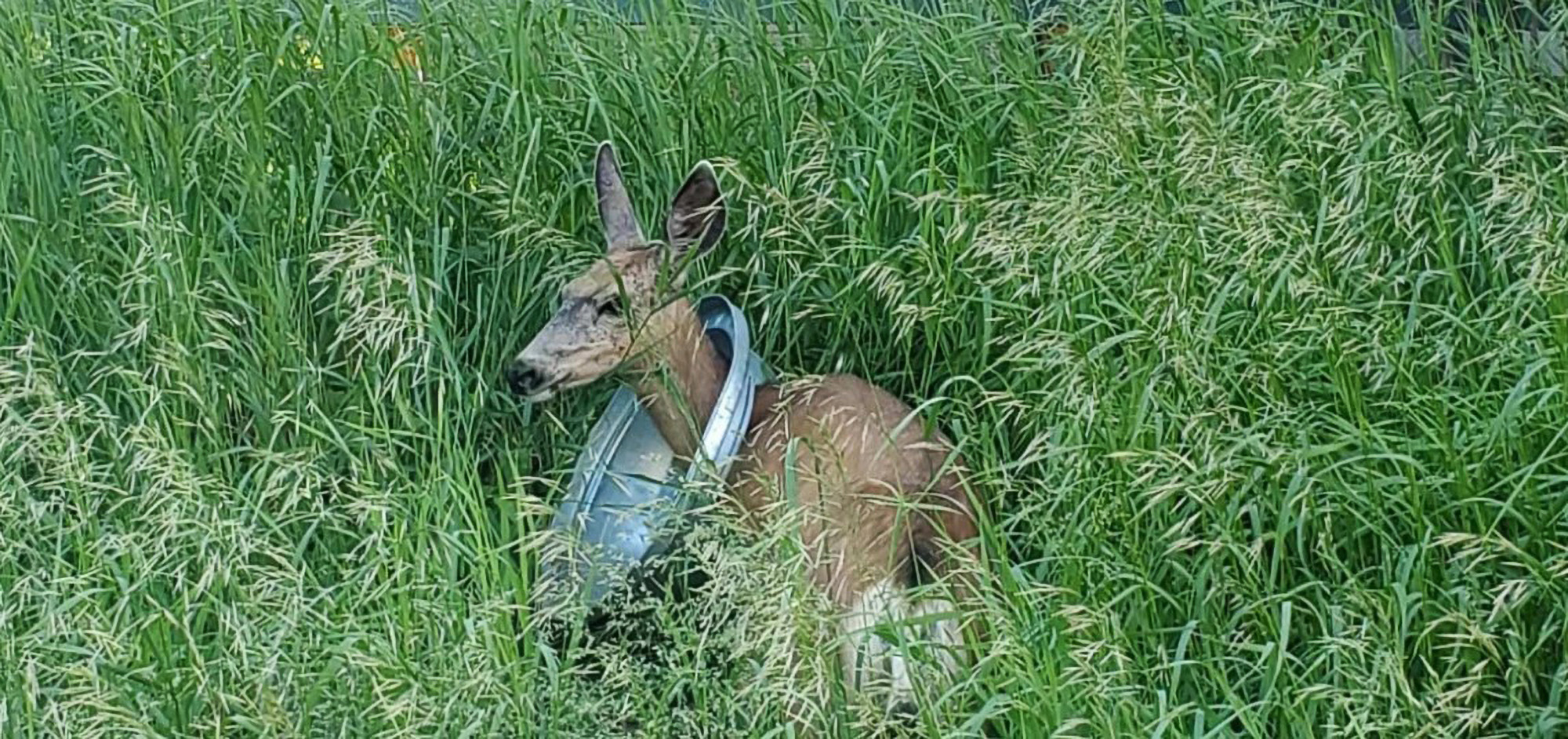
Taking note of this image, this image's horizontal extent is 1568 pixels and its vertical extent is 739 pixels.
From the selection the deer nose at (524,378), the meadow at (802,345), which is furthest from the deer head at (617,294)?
the meadow at (802,345)

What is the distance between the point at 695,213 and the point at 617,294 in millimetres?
246

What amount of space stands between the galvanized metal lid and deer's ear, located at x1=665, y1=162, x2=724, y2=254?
20cm

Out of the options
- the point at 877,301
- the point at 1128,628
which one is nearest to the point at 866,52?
the point at 877,301

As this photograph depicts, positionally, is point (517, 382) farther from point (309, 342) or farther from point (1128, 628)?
point (1128, 628)

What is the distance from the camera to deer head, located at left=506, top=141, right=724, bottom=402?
4227 mm

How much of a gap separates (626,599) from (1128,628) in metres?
0.84

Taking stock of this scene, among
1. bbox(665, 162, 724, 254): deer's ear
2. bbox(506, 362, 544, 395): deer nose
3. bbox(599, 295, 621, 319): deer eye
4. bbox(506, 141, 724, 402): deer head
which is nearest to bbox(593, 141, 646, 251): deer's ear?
bbox(506, 141, 724, 402): deer head

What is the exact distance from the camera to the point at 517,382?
424 centimetres

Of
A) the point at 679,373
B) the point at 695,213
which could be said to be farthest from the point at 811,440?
the point at 695,213

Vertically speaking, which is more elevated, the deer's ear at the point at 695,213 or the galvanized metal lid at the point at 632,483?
the deer's ear at the point at 695,213

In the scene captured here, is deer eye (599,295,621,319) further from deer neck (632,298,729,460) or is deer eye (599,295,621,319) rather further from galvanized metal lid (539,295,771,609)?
galvanized metal lid (539,295,771,609)

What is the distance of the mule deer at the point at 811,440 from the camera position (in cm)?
356

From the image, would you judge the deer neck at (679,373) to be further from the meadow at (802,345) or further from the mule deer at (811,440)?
the meadow at (802,345)

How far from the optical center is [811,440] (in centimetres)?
399
